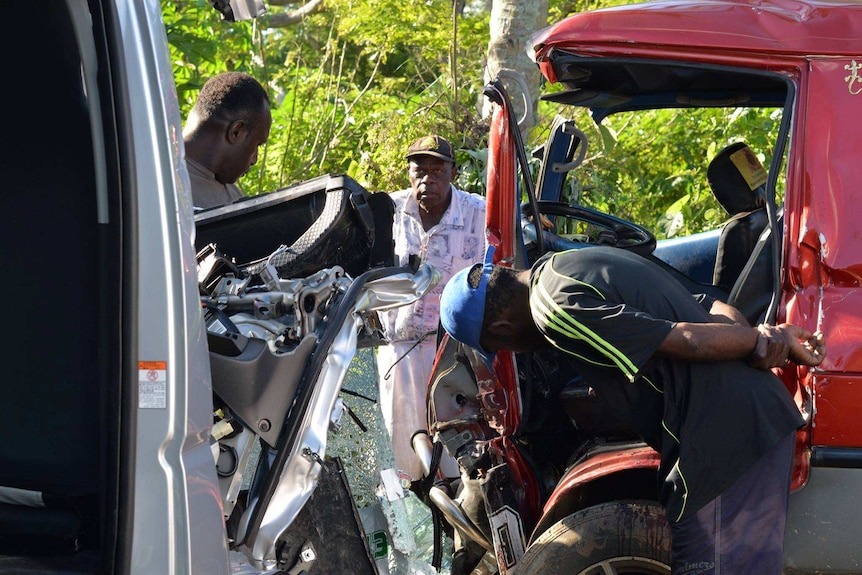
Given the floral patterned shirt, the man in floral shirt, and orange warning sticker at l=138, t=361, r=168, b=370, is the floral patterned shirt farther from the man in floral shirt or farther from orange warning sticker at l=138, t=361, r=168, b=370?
orange warning sticker at l=138, t=361, r=168, b=370

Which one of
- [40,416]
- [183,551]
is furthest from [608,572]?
[40,416]

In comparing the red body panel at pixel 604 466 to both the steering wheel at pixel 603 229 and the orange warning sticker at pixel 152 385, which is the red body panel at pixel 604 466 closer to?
the steering wheel at pixel 603 229

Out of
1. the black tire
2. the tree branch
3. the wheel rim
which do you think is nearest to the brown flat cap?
the black tire

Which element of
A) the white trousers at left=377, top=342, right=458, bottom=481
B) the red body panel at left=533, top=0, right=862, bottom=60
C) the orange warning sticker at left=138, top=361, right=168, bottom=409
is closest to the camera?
the orange warning sticker at left=138, top=361, right=168, bottom=409

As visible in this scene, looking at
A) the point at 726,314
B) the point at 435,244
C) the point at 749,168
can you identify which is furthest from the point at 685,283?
the point at 435,244

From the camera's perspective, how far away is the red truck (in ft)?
10.7

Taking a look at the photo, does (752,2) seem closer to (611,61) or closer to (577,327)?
(611,61)

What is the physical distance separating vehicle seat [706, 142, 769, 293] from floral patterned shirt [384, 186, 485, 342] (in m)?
1.69

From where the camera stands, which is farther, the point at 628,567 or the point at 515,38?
the point at 515,38

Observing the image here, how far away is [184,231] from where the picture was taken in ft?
8.19

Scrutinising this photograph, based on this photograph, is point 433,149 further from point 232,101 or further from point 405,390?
point 232,101

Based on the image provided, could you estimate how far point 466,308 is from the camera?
344 cm

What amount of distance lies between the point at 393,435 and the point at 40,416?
3010 millimetres

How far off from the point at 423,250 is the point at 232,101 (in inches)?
76.6
